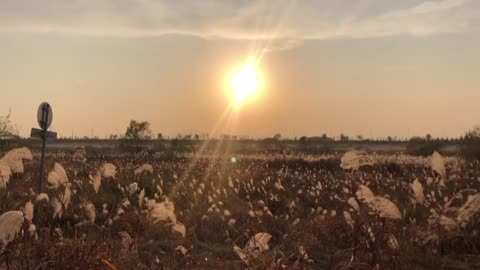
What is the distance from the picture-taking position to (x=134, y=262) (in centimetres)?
625

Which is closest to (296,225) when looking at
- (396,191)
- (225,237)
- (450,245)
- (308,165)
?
(225,237)

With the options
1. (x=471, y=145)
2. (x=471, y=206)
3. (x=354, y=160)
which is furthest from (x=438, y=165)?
(x=471, y=145)

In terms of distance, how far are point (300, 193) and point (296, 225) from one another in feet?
14.4

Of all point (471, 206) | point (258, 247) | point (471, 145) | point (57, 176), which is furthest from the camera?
point (471, 145)

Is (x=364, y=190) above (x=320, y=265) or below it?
above

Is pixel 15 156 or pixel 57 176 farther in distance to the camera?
pixel 57 176

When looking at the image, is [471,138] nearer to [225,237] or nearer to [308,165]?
[308,165]

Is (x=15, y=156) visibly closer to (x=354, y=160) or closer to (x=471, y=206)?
(x=354, y=160)

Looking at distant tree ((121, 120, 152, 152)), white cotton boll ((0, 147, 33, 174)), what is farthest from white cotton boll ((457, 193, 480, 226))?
distant tree ((121, 120, 152, 152))

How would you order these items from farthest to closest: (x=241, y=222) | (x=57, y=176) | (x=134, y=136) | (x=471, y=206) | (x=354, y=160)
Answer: (x=134, y=136)
(x=241, y=222)
(x=57, y=176)
(x=354, y=160)
(x=471, y=206)

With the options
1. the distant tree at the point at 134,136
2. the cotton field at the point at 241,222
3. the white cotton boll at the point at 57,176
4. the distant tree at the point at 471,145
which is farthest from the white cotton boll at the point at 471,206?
the distant tree at the point at 134,136

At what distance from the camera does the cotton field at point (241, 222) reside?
4.56 m

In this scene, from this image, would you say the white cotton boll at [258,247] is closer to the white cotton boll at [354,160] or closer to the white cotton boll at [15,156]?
the white cotton boll at [354,160]

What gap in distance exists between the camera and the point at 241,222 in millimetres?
11492
